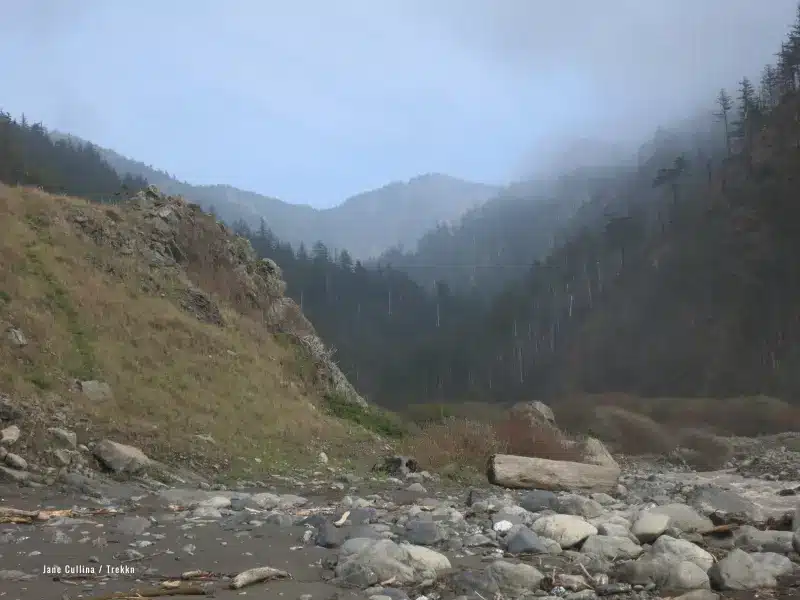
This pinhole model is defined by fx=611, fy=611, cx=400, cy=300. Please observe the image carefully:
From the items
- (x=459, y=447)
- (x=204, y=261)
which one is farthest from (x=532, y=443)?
(x=204, y=261)

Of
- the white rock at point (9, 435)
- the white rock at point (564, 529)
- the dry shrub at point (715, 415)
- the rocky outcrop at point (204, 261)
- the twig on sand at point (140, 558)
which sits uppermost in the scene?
the rocky outcrop at point (204, 261)

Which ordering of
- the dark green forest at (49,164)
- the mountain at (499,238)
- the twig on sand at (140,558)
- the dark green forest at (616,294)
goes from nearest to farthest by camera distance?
the twig on sand at (140,558)
the dark green forest at (49,164)
the dark green forest at (616,294)
the mountain at (499,238)

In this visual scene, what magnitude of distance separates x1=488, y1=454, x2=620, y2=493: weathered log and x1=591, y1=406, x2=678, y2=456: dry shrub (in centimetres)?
2217

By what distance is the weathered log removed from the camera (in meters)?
12.9

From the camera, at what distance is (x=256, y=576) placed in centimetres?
472

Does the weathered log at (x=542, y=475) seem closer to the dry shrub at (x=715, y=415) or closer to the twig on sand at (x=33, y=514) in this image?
the twig on sand at (x=33, y=514)

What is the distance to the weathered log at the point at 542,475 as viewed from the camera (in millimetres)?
12914

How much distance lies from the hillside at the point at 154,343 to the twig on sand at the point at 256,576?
22.4 ft

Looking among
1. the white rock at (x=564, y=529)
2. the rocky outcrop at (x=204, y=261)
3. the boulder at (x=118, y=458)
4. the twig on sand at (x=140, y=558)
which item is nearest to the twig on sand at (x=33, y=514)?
the twig on sand at (x=140, y=558)

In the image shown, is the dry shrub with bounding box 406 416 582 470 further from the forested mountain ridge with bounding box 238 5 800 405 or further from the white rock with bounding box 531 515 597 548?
the forested mountain ridge with bounding box 238 5 800 405

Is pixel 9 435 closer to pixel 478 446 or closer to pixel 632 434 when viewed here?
pixel 478 446

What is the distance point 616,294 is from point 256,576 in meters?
74.3

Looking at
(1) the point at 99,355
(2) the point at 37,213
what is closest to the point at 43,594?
(1) the point at 99,355

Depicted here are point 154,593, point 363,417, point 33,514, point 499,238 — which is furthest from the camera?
point 499,238
